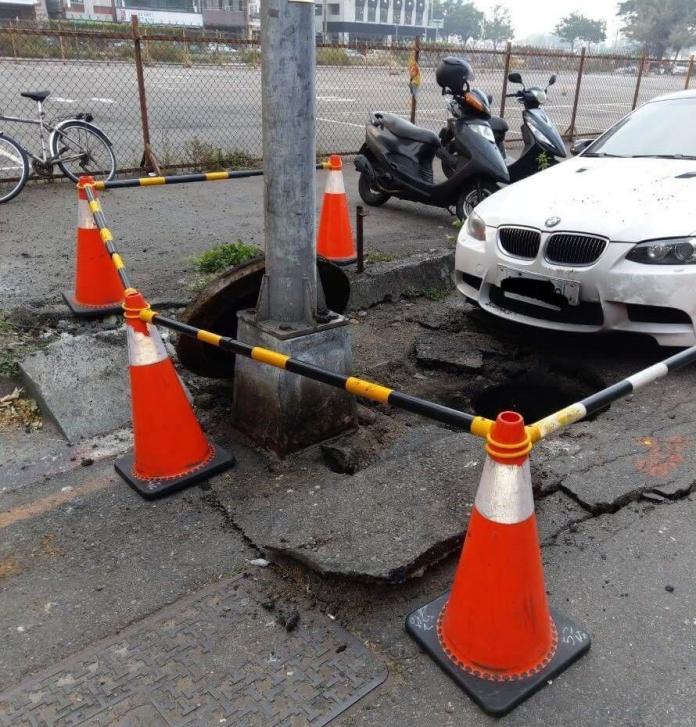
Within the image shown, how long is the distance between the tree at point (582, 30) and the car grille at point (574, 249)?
13312cm

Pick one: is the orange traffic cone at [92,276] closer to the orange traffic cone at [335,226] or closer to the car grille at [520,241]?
the orange traffic cone at [335,226]

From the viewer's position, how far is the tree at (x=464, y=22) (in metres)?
136

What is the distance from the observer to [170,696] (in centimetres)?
222

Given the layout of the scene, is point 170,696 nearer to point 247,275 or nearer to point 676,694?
point 676,694

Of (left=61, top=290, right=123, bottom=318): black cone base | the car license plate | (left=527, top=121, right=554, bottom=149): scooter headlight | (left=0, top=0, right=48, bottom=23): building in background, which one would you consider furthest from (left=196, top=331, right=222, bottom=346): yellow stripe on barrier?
(left=0, top=0, right=48, bottom=23): building in background

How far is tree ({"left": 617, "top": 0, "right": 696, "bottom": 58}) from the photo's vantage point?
8906cm

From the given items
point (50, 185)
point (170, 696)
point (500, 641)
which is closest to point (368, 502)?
point (500, 641)

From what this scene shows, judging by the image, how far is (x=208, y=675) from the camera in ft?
7.52

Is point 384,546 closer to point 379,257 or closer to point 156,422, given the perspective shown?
point 156,422

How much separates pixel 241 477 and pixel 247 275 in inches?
41.8

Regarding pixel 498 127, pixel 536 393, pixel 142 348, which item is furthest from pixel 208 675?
pixel 498 127

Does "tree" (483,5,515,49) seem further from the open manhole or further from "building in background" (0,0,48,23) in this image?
the open manhole

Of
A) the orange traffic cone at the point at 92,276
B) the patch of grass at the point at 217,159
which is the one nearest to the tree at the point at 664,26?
the patch of grass at the point at 217,159

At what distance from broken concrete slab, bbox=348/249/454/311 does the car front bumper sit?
1.42 meters
